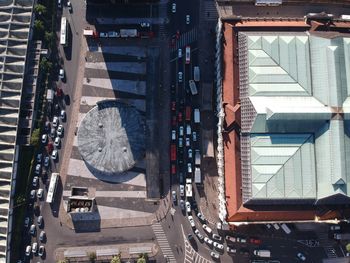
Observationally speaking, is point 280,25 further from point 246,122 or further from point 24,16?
point 24,16

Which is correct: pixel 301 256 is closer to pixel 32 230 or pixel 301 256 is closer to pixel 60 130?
pixel 32 230

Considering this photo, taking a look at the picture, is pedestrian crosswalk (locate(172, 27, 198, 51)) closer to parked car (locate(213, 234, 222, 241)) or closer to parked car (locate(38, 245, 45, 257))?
parked car (locate(213, 234, 222, 241))

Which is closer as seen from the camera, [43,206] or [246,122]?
[246,122]

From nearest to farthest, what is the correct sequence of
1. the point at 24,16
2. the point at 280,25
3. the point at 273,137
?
the point at 273,137 → the point at 280,25 → the point at 24,16

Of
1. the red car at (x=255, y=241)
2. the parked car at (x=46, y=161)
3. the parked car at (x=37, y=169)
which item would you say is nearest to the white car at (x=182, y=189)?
the red car at (x=255, y=241)

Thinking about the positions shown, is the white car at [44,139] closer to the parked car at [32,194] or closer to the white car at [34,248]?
the parked car at [32,194]

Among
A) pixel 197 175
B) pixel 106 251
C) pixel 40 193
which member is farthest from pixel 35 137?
pixel 197 175

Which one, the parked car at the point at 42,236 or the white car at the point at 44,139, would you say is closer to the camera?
the parked car at the point at 42,236

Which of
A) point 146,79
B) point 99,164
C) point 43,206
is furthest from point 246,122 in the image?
point 43,206
